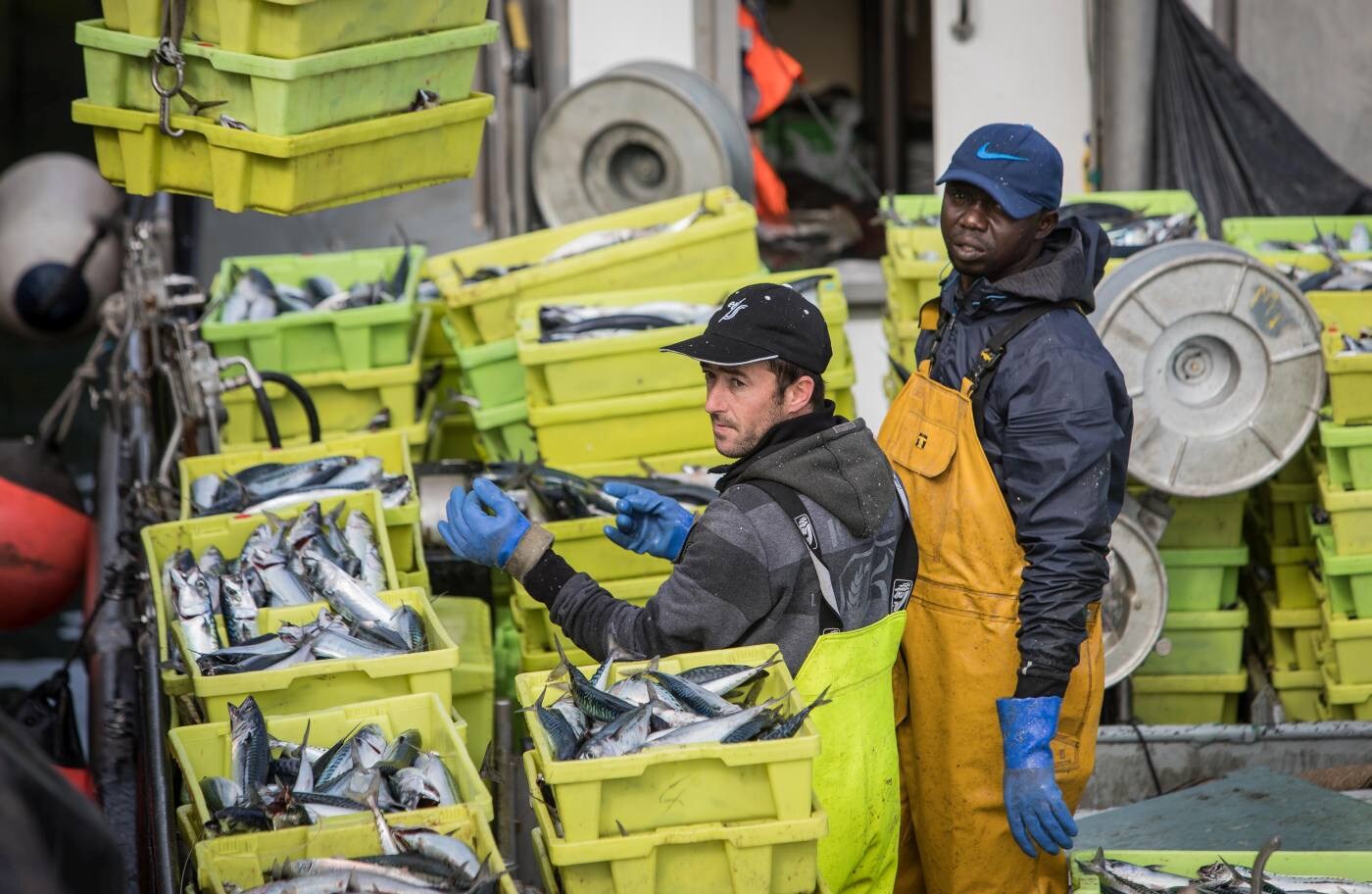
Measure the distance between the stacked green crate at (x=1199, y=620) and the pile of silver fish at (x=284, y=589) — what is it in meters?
2.99

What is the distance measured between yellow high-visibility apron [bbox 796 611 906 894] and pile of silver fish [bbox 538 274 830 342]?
7.64ft

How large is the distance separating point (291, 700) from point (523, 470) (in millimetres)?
1735

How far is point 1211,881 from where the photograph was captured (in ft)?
10.7

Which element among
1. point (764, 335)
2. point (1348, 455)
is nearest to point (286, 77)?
point (764, 335)

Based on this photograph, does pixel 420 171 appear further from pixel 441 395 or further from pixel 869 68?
pixel 869 68

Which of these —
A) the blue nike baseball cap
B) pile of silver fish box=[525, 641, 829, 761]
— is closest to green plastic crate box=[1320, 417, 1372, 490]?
the blue nike baseball cap

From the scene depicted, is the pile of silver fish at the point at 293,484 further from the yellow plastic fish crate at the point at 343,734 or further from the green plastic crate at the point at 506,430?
the yellow plastic fish crate at the point at 343,734

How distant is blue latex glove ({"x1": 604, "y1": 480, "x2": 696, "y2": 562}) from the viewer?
3855 mm

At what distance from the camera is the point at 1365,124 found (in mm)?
7793

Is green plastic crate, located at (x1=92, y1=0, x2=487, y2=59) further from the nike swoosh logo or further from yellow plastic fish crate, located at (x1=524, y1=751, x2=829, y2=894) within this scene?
yellow plastic fish crate, located at (x1=524, y1=751, x2=829, y2=894)

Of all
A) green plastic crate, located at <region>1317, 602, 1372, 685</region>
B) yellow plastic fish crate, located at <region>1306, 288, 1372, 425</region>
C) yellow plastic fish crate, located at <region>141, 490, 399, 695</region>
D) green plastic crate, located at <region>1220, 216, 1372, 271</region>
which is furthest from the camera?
green plastic crate, located at <region>1220, 216, 1372, 271</region>

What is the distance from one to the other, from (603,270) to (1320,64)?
4.08m

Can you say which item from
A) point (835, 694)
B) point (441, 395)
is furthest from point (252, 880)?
point (441, 395)

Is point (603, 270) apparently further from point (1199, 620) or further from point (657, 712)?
point (657, 712)
